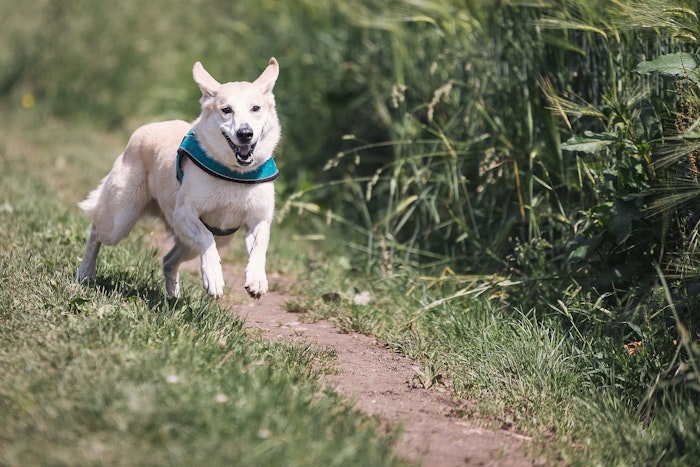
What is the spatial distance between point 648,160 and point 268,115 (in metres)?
1.96

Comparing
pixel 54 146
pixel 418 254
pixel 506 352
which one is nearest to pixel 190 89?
pixel 54 146

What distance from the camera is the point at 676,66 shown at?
171 inches

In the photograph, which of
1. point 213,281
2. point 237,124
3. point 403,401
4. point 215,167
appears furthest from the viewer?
point 215,167

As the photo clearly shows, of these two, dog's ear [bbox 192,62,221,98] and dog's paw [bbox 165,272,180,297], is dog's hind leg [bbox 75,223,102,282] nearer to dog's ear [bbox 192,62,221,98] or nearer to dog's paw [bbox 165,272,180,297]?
dog's paw [bbox 165,272,180,297]

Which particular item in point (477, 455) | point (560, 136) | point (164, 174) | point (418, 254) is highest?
point (164, 174)

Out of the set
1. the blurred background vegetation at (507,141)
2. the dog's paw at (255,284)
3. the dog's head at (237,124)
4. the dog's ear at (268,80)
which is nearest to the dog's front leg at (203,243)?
the dog's paw at (255,284)

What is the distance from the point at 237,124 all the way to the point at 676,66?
218 centimetres

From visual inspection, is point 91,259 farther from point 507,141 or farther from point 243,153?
point 507,141

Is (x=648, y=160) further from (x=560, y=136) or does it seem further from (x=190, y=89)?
(x=190, y=89)

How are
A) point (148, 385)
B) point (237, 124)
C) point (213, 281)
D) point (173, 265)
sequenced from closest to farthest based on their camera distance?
point (148, 385), point (213, 281), point (237, 124), point (173, 265)

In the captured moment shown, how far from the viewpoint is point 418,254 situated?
21.0 ft

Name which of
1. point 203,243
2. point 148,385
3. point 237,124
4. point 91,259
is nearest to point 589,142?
point 237,124

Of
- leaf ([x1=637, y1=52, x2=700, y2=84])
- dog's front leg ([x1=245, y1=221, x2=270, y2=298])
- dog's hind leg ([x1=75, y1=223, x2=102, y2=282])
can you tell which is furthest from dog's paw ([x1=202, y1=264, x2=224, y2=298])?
leaf ([x1=637, y1=52, x2=700, y2=84])

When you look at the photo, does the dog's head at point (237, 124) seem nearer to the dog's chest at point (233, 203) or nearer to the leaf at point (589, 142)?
the dog's chest at point (233, 203)
